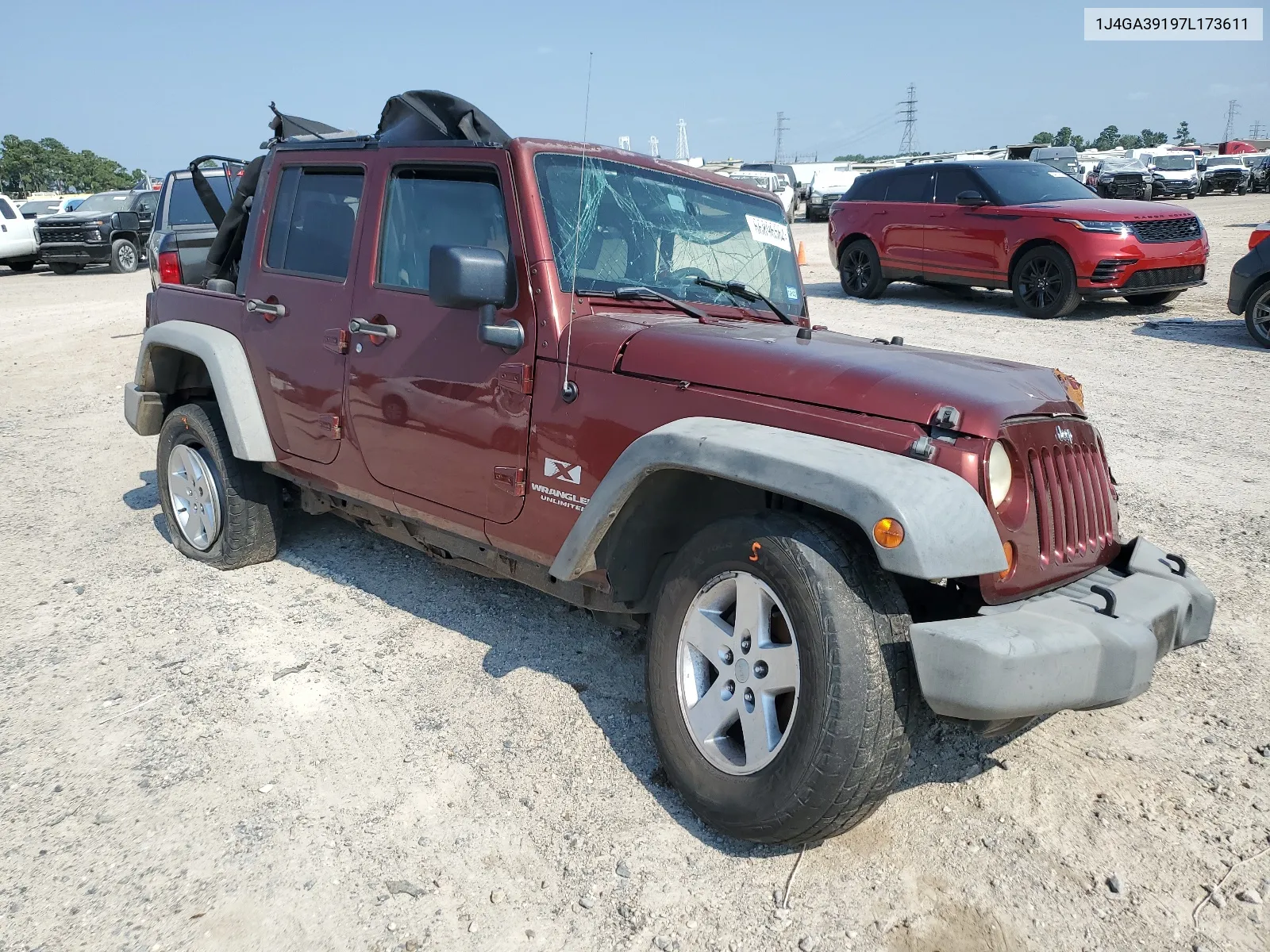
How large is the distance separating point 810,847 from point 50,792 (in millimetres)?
2352

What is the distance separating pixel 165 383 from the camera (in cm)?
505

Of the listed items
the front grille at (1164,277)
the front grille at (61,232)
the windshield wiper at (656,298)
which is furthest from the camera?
the front grille at (61,232)

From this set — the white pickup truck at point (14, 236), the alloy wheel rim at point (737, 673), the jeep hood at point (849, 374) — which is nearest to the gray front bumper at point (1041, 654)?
the alloy wheel rim at point (737, 673)

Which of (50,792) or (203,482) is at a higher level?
(203,482)

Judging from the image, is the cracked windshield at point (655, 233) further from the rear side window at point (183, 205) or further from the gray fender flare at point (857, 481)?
the rear side window at point (183, 205)

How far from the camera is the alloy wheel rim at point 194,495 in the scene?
480cm

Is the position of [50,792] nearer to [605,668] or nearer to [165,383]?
[605,668]

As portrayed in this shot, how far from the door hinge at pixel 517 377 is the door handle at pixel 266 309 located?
55.5 inches

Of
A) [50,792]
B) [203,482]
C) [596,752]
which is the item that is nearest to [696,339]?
[596,752]

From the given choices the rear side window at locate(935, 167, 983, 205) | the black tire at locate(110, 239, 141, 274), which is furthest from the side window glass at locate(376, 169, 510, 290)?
the black tire at locate(110, 239, 141, 274)

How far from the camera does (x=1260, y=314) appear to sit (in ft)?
31.9

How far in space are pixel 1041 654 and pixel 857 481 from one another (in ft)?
2.01

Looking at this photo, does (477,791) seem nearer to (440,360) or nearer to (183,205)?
(440,360)

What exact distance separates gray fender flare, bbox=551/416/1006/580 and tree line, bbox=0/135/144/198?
75086mm
